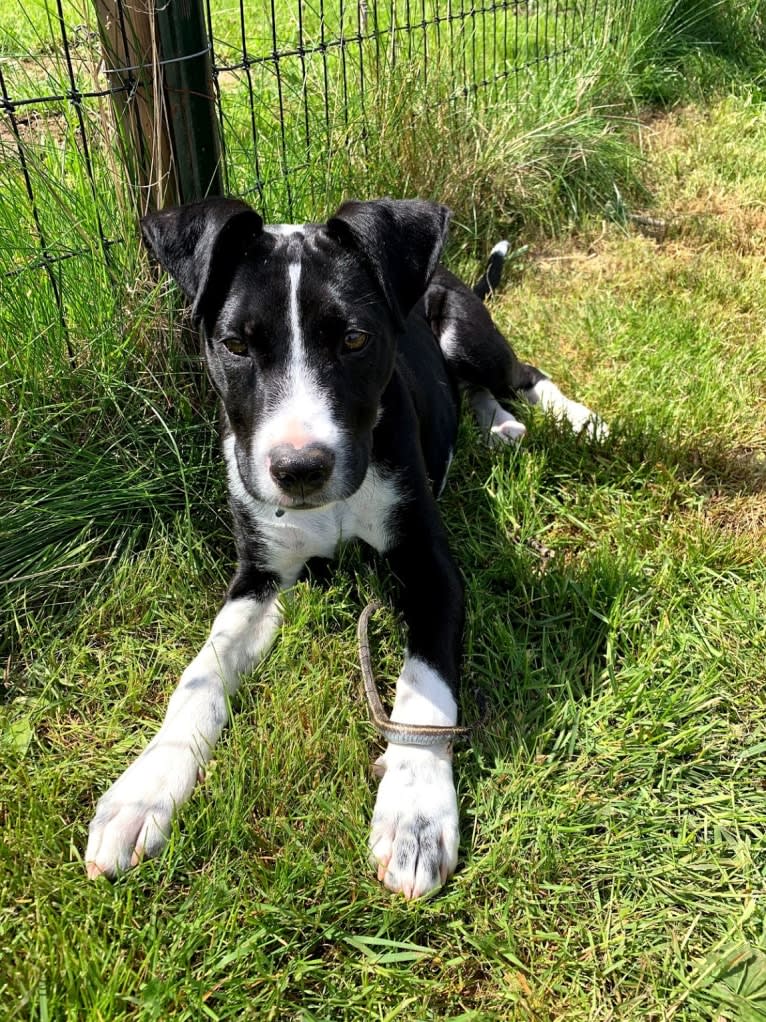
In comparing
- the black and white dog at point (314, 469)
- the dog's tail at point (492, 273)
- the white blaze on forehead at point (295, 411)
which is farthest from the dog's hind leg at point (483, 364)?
the white blaze on forehead at point (295, 411)

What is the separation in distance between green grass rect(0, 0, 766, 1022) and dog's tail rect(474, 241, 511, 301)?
0.97ft

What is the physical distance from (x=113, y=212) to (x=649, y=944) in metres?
2.65

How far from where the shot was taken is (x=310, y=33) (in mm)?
5777

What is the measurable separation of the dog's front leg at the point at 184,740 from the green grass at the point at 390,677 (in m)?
0.06

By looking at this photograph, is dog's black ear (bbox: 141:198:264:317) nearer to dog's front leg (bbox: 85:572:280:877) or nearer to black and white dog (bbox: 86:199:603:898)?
black and white dog (bbox: 86:199:603:898)

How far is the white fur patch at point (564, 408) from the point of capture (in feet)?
11.2

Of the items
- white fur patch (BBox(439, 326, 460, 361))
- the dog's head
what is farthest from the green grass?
the dog's head

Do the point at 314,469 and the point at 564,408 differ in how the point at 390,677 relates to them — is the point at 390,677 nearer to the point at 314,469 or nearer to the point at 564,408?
the point at 314,469

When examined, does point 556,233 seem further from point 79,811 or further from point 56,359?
point 79,811

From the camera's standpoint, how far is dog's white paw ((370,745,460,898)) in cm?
192

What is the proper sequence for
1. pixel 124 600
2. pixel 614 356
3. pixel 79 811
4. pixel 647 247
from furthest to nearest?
pixel 647 247
pixel 614 356
pixel 124 600
pixel 79 811

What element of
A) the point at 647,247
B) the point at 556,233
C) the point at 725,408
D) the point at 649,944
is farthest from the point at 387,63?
the point at 649,944

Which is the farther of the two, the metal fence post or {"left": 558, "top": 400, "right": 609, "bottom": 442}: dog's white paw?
{"left": 558, "top": 400, "right": 609, "bottom": 442}: dog's white paw

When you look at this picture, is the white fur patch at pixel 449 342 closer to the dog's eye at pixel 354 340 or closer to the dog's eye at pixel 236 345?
the dog's eye at pixel 354 340
